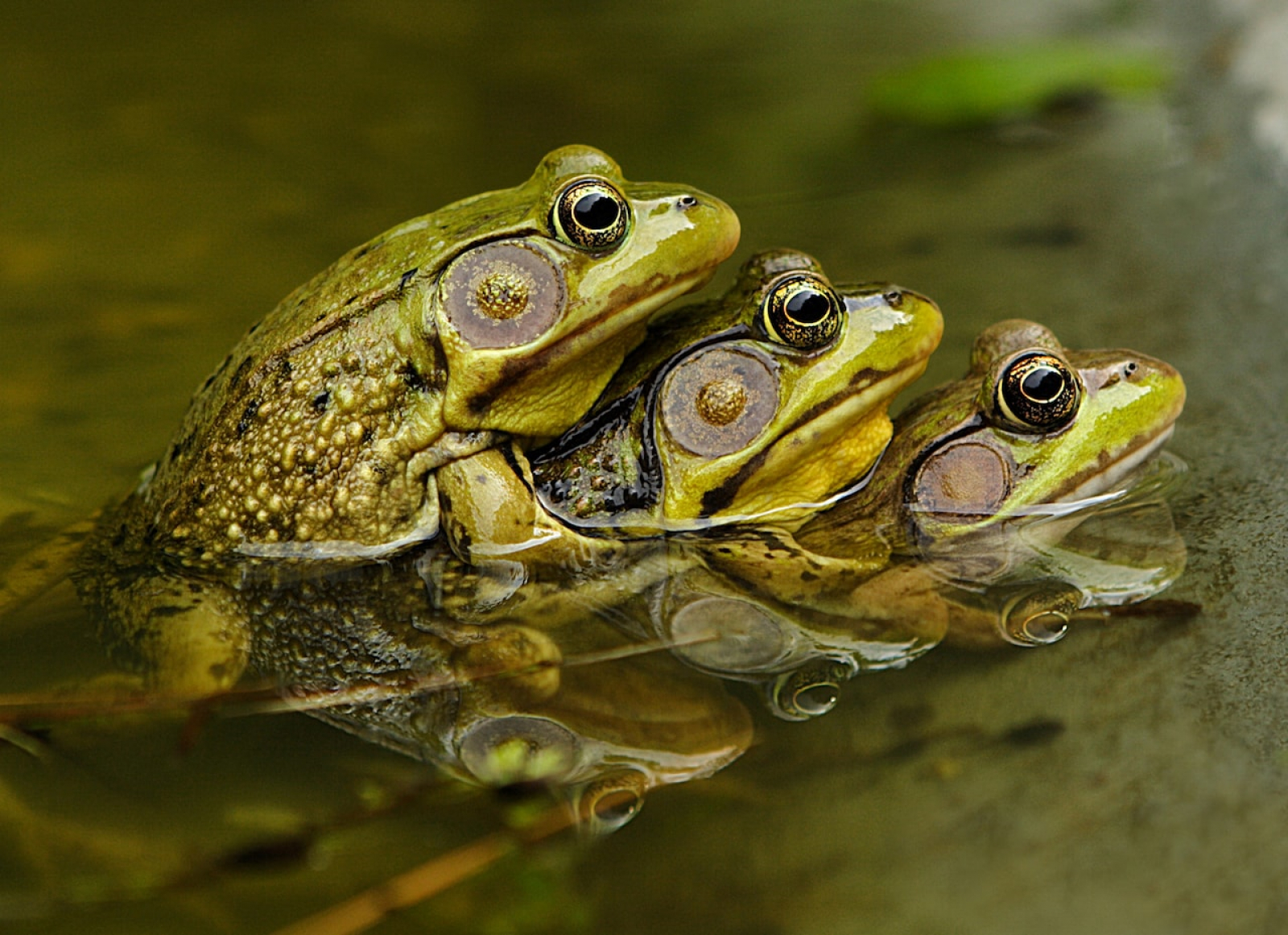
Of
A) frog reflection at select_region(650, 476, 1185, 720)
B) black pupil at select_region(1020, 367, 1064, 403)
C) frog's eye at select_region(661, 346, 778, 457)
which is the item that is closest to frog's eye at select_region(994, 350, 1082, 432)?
black pupil at select_region(1020, 367, 1064, 403)

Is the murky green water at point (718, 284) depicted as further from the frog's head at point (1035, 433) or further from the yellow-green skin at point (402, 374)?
the yellow-green skin at point (402, 374)

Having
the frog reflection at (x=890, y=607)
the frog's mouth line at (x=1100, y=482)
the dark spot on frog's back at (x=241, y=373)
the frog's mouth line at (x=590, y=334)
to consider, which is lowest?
the frog reflection at (x=890, y=607)

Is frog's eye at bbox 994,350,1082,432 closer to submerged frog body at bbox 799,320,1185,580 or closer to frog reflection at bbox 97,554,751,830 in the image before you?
submerged frog body at bbox 799,320,1185,580

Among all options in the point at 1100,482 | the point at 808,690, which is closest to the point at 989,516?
the point at 1100,482

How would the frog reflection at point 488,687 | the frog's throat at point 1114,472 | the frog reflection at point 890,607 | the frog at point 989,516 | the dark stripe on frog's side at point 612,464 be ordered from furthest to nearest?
the dark stripe on frog's side at point 612,464 < the frog's throat at point 1114,472 < the frog at point 989,516 < the frog reflection at point 890,607 < the frog reflection at point 488,687

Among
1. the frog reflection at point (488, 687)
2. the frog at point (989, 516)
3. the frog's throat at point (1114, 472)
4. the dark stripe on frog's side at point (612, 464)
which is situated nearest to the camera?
the frog reflection at point (488, 687)

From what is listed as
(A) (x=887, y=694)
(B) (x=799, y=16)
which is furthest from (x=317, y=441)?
(B) (x=799, y=16)

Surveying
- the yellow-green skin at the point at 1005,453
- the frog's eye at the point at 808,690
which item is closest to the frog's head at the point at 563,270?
the yellow-green skin at the point at 1005,453

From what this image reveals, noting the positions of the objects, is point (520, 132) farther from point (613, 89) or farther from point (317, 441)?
point (317, 441)
